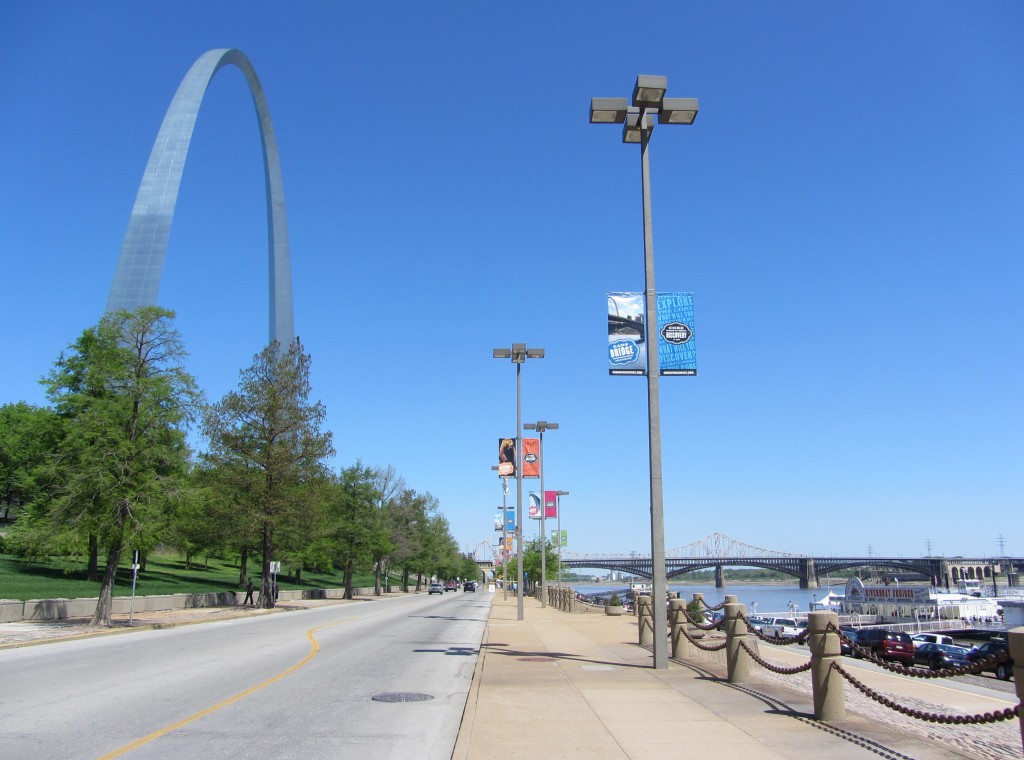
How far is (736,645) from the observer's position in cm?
1215

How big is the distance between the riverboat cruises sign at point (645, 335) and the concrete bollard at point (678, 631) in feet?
16.3

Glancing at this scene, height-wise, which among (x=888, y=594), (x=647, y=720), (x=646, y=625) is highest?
(x=646, y=625)

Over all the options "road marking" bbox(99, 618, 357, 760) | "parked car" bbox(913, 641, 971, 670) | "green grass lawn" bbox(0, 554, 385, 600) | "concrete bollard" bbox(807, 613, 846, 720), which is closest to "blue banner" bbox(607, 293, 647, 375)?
"concrete bollard" bbox(807, 613, 846, 720)

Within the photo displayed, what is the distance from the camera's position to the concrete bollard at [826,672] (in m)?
8.76

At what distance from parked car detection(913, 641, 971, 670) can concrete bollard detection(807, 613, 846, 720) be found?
27319mm

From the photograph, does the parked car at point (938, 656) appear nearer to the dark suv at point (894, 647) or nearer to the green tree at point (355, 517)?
the dark suv at point (894, 647)

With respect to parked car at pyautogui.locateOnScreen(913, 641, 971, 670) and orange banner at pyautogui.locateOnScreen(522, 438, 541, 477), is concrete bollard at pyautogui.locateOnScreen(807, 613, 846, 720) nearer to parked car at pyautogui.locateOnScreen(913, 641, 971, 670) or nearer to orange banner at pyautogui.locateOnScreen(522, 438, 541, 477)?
orange banner at pyautogui.locateOnScreen(522, 438, 541, 477)

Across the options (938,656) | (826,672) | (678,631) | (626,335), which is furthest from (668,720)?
(938,656)

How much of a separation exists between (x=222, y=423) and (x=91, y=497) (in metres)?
20.2

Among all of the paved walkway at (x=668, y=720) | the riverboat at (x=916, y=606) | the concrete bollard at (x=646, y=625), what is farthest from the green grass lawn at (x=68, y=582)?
the riverboat at (x=916, y=606)

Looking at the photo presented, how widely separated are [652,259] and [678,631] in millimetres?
7671

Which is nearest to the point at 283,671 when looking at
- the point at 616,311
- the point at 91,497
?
the point at 616,311

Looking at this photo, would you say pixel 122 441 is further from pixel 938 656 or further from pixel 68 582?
pixel 938 656

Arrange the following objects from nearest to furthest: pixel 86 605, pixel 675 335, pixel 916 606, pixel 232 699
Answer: pixel 232 699 < pixel 675 335 < pixel 86 605 < pixel 916 606
